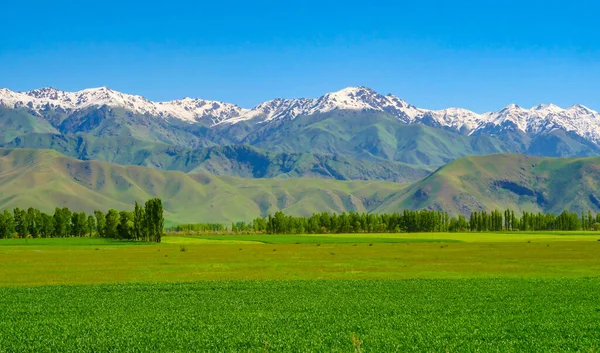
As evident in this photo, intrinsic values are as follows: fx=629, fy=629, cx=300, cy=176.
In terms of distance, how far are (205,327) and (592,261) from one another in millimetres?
74052

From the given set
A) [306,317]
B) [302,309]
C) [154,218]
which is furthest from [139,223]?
[306,317]

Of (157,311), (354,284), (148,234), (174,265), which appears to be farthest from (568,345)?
(148,234)

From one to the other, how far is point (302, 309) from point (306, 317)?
3957mm

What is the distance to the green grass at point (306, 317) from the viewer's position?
33.1 meters

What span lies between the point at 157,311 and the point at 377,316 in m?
15.7

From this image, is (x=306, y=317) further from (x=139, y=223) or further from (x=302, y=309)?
(x=139, y=223)

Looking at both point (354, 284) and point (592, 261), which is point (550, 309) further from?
point (592, 261)

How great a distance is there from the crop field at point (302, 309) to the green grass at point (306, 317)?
0.30 feet

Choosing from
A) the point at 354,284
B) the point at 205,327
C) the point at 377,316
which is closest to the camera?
the point at 205,327

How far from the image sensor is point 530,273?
2960 inches

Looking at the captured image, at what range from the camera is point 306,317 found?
4153cm

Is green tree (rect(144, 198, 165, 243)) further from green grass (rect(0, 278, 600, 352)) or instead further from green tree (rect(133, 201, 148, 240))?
green grass (rect(0, 278, 600, 352))

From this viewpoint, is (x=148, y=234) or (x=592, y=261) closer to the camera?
(x=592, y=261)

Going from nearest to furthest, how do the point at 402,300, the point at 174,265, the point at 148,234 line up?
the point at 402,300, the point at 174,265, the point at 148,234
